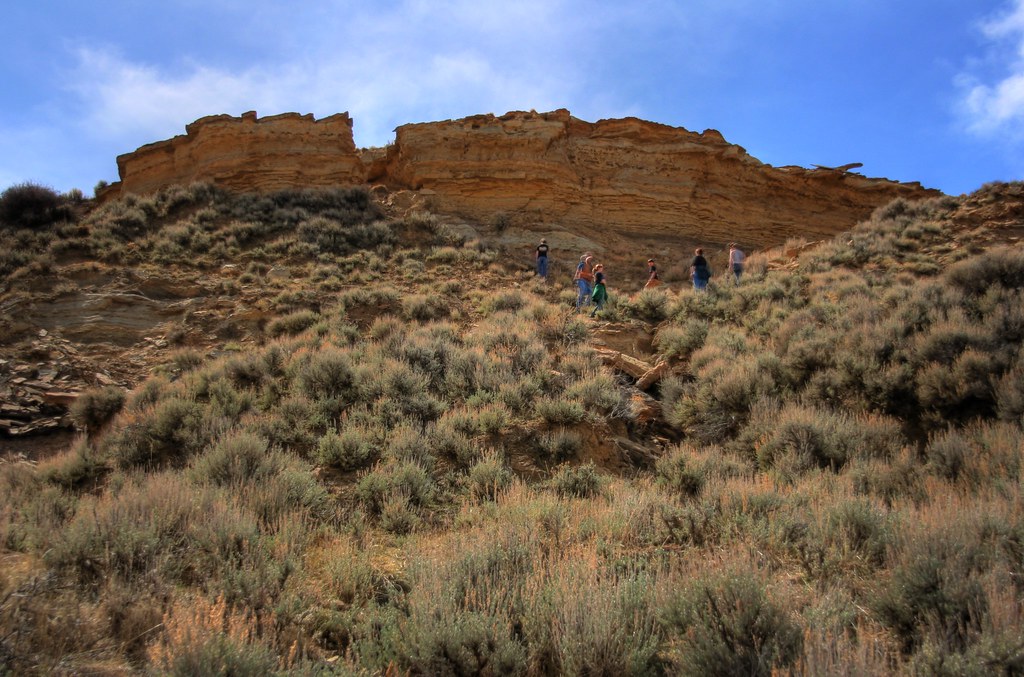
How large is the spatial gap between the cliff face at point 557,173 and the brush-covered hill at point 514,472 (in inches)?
278

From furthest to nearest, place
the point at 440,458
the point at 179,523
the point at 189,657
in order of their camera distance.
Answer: the point at 440,458, the point at 179,523, the point at 189,657

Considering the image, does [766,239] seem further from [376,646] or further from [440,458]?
[376,646]

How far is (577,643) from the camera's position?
282cm

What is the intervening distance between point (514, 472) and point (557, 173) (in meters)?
16.9

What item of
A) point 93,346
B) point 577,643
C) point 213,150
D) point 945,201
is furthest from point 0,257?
point 945,201

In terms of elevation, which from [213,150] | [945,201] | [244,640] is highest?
[213,150]

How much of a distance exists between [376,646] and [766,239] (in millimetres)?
22133

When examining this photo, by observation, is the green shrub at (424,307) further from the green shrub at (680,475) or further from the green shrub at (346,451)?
the green shrub at (680,475)

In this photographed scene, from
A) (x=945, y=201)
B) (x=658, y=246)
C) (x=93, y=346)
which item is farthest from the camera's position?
(x=658, y=246)

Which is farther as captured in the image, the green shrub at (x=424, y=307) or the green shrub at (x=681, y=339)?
the green shrub at (x=424, y=307)

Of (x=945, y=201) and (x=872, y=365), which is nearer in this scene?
(x=872, y=365)

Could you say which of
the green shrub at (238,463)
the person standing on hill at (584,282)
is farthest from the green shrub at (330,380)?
the person standing on hill at (584,282)

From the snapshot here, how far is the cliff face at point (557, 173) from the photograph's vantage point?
826 inches

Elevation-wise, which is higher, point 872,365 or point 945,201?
point 945,201
